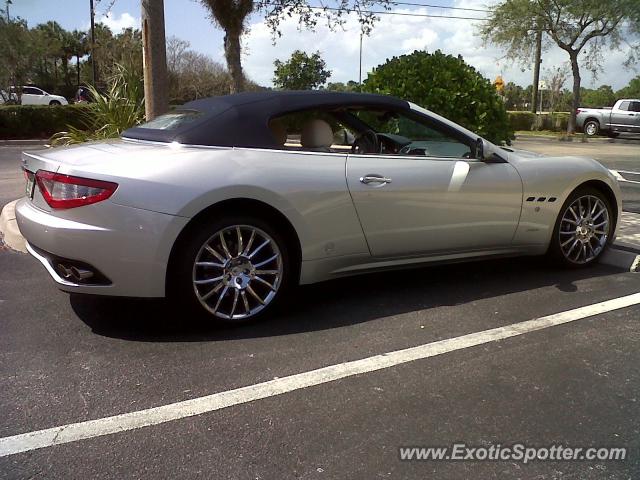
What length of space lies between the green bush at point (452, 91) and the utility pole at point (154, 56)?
2.72 m

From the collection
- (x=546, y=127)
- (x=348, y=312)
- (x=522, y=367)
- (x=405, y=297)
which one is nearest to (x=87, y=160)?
(x=348, y=312)

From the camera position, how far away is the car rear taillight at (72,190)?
10.9ft

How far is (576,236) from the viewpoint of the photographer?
495 centimetres

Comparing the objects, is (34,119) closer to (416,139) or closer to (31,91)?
(31,91)

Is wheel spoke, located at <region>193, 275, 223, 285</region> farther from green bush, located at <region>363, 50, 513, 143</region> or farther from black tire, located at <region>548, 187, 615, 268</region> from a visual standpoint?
green bush, located at <region>363, 50, 513, 143</region>

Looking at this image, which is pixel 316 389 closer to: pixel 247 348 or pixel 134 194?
pixel 247 348

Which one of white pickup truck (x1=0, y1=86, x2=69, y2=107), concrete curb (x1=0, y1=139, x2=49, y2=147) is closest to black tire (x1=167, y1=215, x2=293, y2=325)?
concrete curb (x1=0, y1=139, x2=49, y2=147)

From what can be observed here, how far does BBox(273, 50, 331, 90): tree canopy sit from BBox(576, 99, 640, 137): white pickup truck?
46.6ft

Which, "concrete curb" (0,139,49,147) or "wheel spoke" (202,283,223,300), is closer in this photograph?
"wheel spoke" (202,283,223,300)

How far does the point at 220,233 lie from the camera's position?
3.57 m

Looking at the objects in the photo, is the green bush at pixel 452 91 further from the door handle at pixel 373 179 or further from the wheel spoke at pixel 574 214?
the door handle at pixel 373 179

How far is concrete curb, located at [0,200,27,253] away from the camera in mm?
5598

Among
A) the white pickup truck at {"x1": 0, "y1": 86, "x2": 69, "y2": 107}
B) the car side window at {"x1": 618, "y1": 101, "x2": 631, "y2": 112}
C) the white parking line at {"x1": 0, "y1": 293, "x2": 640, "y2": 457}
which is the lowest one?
the white parking line at {"x1": 0, "y1": 293, "x2": 640, "y2": 457}

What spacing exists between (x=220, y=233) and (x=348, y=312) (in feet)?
3.54
